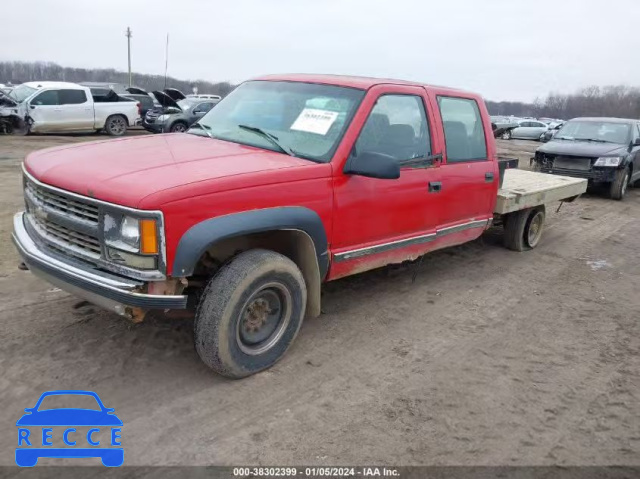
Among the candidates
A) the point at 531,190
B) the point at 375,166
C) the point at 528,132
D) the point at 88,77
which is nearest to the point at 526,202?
the point at 531,190

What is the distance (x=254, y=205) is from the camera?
321cm

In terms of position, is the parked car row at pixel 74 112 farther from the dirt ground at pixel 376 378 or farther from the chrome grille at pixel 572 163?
the dirt ground at pixel 376 378

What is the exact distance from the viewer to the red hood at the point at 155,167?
2.92 metres

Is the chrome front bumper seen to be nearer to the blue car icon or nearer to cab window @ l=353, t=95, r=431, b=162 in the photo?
the blue car icon

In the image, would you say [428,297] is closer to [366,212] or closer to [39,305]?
[366,212]

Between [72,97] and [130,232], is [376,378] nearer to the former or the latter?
A: [130,232]

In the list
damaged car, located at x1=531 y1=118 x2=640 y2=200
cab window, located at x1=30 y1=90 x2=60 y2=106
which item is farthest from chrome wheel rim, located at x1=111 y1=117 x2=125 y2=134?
damaged car, located at x1=531 y1=118 x2=640 y2=200

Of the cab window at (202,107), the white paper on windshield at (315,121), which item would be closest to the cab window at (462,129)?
the white paper on windshield at (315,121)

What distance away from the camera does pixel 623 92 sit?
6556cm

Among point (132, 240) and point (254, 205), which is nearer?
point (132, 240)

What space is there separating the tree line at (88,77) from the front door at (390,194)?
172 ft

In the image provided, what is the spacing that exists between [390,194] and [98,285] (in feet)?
7.31

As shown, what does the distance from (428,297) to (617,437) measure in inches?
84.5

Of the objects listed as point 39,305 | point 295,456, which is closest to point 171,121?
point 39,305
